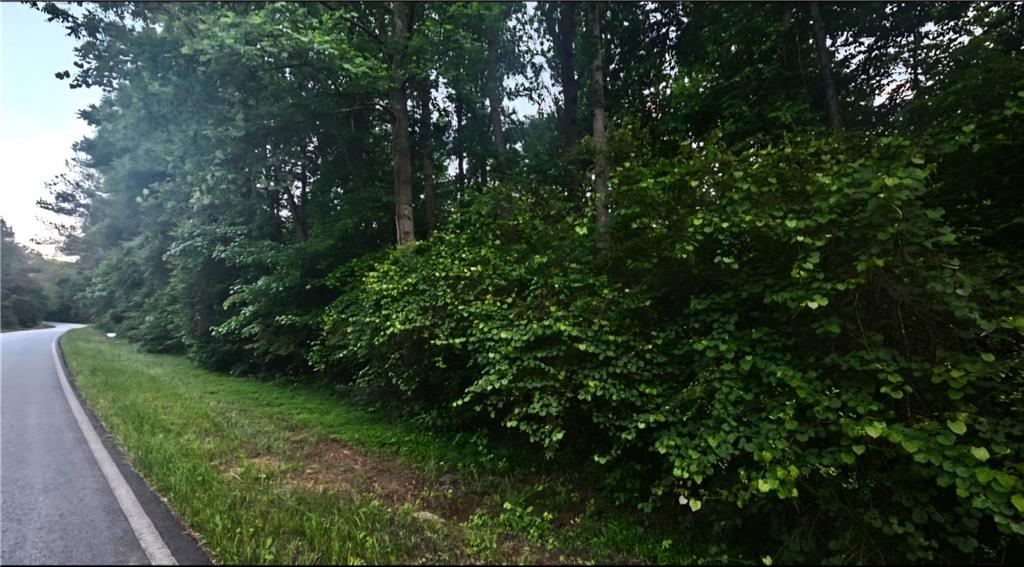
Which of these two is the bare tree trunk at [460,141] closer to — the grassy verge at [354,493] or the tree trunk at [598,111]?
the tree trunk at [598,111]

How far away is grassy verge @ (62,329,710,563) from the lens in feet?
10.1

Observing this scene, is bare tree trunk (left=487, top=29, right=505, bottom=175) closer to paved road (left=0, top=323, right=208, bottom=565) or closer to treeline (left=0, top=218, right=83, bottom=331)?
paved road (left=0, top=323, right=208, bottom=565)

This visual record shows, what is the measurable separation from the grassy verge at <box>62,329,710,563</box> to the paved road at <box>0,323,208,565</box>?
18 cm

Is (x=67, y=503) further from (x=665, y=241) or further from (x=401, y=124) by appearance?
(x=401, y=124)

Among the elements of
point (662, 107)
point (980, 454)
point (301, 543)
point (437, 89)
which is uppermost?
point (437, 89)

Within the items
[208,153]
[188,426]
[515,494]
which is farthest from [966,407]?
[208,153]

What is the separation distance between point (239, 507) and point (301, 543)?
→ 0.86 meters

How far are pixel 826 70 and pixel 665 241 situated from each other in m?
6.95

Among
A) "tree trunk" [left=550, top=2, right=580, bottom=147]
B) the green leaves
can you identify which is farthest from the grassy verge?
"tree trunk" [left=550, top=2, right=580, bottom=147]

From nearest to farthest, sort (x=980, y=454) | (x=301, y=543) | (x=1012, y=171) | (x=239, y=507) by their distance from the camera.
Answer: (x=980, y=454) < (x=301, y=543) < (x=239, y=507) < (x=1012, y=171)

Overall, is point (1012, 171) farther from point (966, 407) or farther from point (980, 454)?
point (980, 454)

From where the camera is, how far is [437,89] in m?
12.6

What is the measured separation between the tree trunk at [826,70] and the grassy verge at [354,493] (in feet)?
26.3

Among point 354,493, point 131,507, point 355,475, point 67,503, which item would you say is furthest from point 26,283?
point 354,493
